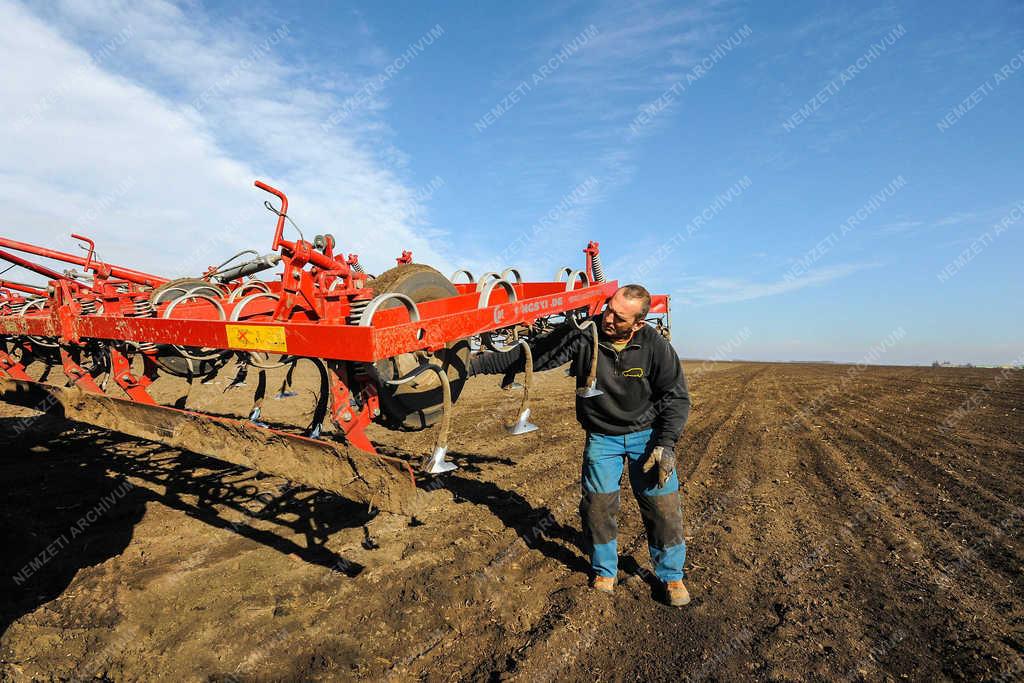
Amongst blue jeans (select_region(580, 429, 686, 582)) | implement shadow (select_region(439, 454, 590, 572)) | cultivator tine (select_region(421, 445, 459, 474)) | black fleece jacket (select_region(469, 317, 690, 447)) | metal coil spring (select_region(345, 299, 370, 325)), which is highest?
metal coil spring (select_region(345, 299, 370, 325))

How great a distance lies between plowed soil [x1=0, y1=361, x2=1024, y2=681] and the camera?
2.57 meters

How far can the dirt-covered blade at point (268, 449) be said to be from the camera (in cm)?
238

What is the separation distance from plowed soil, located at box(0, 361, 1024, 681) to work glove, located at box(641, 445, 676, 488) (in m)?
0.80

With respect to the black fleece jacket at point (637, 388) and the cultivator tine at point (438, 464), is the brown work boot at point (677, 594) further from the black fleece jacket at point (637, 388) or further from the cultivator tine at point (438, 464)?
the cultivator tine at point (438, 464)

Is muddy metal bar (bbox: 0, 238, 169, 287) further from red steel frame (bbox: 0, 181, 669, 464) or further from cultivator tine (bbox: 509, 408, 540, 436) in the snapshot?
cultivator tine (bbox: 509, 408, 540, 436)

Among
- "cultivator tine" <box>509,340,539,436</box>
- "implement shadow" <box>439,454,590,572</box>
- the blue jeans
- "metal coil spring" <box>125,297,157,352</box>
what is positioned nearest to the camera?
the blue jeans

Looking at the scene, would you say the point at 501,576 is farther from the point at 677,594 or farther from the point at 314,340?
the point at 314,340

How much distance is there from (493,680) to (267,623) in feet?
4.49

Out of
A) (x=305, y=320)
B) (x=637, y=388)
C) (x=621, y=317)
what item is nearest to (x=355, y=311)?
(x=305, y=320)

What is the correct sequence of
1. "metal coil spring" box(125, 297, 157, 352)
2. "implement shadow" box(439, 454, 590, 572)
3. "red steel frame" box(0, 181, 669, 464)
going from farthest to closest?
"metal coil spring" box(125, 297, 157, 352)
"implement shadow" box(439, 454, 590, 572)
"red steel frame" box(0, 181, 669, 464)

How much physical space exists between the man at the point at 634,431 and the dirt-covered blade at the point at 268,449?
1.20 m

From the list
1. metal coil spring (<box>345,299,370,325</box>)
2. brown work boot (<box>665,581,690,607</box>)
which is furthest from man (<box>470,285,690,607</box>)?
metal coil spring (<box>345,299,370,325</box>)

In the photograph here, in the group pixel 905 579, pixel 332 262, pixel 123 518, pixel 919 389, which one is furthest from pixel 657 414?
pixel 919 389

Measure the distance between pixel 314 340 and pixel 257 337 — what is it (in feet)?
1.42
